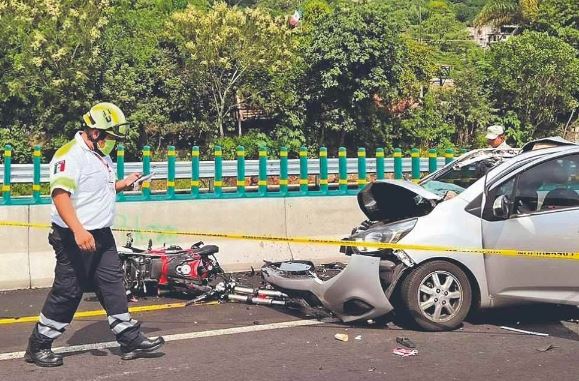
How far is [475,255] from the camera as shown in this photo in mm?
5938

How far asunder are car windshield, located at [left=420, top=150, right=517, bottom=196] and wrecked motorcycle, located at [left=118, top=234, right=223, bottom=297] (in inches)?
92.8

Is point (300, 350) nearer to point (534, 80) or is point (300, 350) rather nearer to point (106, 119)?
point (106, 119)

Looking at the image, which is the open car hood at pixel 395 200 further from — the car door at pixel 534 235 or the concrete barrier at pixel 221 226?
the concrete barrier at pixel 221 226

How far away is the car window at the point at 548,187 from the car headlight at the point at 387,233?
2.96 ft

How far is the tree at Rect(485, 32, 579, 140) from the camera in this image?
95.1 feet

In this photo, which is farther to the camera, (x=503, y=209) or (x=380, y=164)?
(x=380, y=164)

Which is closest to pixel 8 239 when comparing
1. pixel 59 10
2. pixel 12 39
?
pixel 59 10

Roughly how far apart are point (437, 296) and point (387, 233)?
0.65 metres

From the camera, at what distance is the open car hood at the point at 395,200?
20.3 ft

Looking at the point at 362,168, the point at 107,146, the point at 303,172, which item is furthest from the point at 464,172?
the point at 362,168

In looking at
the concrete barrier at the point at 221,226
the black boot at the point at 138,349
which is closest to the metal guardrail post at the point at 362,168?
the concrete barrier at the point at 221,226

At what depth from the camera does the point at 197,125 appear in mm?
26484

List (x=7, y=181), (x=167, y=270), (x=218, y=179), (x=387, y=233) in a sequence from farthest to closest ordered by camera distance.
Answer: (x=218, y=179) < (x=7, y=181) < (x=167, y=270) < (x=387, y=233)

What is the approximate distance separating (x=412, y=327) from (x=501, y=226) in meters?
1.11
